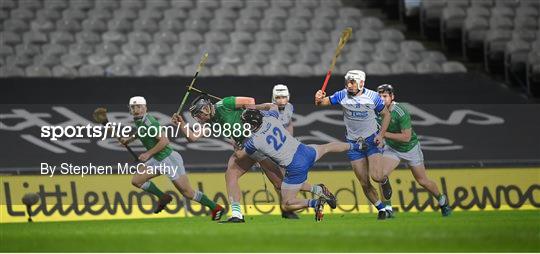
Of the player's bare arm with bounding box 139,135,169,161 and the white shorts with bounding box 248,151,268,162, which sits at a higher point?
the player's bare arm with bounding box 139,135,169,161

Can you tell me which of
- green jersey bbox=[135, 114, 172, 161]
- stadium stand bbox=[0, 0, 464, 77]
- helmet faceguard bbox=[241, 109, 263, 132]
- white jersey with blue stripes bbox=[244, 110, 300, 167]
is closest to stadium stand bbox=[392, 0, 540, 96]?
stadium stand bbox=[0, 0, 464, 77]

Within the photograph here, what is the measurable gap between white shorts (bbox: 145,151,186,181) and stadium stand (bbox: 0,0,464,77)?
4931 millimetres

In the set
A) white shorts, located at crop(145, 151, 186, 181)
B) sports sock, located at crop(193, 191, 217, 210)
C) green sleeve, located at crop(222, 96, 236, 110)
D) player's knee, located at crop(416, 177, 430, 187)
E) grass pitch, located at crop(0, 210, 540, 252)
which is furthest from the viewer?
player's knee, located at crop(416, 177, 430, 187)

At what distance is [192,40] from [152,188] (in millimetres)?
6563

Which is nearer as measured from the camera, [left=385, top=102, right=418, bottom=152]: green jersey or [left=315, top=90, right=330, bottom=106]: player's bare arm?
[left=315, top=90, right=330, bottom=106]: player's bare arm

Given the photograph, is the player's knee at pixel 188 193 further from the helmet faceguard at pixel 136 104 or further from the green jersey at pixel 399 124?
the green jersey at pixel 399 124

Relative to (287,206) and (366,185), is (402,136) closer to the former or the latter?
(366,185)

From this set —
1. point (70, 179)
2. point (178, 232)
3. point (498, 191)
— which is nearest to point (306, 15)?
point (498, 191)

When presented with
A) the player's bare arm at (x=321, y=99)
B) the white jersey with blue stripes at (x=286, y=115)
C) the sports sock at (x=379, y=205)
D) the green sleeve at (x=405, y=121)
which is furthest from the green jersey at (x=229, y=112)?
the green sleeve at (x=405, y=121)

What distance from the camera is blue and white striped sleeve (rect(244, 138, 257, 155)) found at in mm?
17641

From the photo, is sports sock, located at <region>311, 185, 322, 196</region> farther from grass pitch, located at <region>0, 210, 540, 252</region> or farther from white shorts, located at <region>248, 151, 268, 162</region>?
white shorts, located at <region>248, 151, 268, 162</region>

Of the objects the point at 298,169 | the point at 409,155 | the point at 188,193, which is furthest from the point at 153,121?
the point at 409,155

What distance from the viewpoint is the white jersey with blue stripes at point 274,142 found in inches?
690

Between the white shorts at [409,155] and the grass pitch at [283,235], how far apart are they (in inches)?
36.3
